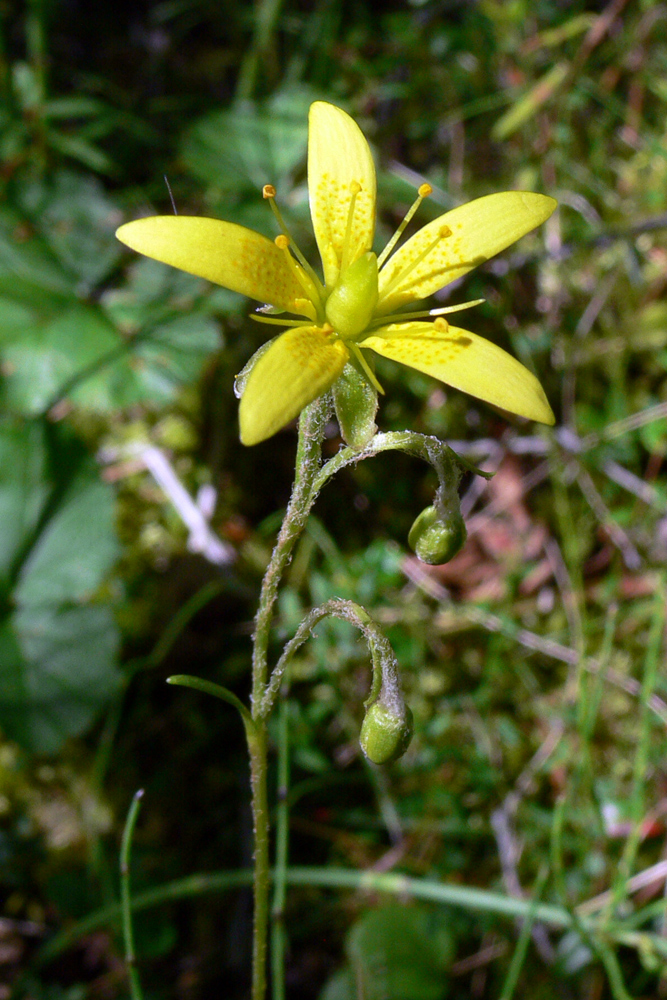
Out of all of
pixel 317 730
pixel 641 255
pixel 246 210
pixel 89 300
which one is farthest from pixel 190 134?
pixel 317 730

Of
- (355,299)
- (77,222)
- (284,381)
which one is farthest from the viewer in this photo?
(77,222)

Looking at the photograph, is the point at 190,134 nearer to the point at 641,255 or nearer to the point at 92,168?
the point at 92,168

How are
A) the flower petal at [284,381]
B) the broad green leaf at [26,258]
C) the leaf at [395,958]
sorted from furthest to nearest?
the broad green leaf at [26,258], the leaf at [395,958], the flower petal at [284,381]

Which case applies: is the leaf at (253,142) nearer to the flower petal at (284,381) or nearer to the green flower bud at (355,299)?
the green flower bud at (355,299)

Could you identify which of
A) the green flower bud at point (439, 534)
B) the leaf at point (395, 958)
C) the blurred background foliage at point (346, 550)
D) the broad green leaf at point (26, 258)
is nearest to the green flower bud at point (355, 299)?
the green flower bud at point (439, 534)

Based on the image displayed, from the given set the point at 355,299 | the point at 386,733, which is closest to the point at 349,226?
the point at 355,299


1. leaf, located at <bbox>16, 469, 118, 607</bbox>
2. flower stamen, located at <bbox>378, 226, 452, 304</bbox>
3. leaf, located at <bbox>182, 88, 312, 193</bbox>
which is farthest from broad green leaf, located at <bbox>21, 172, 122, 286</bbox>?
flower stamen, located at <bbox>378, 226, 452, 304</bbox>

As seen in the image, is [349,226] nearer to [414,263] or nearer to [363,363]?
[414,263]
